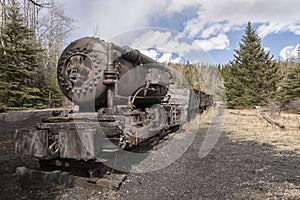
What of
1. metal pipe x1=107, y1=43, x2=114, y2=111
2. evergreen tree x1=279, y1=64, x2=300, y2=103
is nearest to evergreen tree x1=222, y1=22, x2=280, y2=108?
evergreen tree x1=279, y1=64, x2=300, y2=103

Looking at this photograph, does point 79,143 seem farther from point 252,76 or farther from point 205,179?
point 252,76

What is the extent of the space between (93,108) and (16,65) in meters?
15.9

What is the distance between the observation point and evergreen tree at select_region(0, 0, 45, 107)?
16.7 meters

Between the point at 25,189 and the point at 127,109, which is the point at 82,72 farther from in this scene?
A: the point at 25,189

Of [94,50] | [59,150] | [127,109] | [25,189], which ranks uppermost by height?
[94,50]

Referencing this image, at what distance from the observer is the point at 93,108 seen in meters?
4.54

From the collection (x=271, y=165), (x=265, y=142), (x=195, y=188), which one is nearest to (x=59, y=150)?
(x=195, y=188)

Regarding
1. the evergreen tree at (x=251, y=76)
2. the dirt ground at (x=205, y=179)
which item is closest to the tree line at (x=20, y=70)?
the dirt ground at (x=205, y=179)

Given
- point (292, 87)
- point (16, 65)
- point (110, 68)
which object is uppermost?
point (16, 65)

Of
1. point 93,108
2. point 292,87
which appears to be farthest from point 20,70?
point 292,87

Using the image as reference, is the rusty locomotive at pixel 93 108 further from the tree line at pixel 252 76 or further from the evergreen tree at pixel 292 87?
the tree line at pixel 252 76

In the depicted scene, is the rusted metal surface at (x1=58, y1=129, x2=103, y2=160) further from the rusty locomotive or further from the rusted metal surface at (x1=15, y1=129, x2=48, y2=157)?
the rusted metal surface at (x1=15, y1=129, x2=48, y2=157)

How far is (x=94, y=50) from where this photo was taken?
13.9ft

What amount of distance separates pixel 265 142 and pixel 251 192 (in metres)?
4.50
